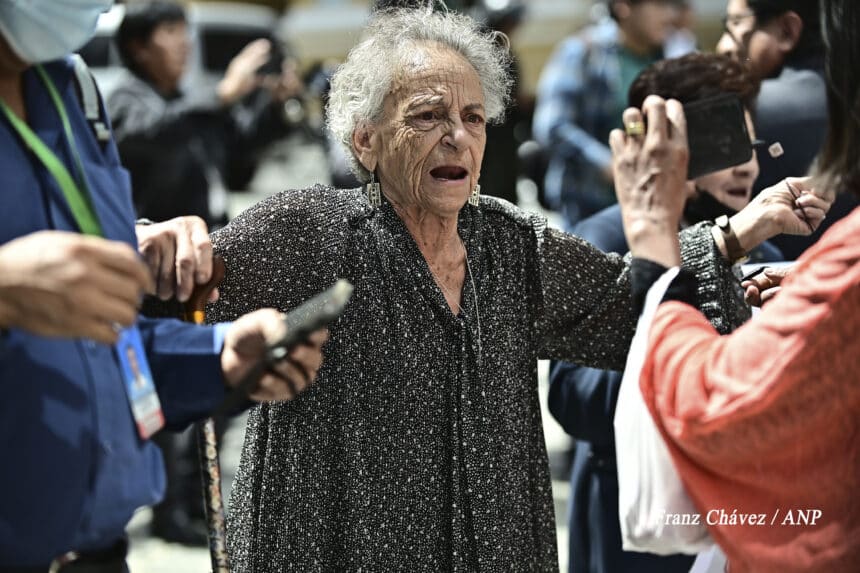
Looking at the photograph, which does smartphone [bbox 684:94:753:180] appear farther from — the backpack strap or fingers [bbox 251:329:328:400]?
the backpack strap

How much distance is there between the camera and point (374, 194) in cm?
271

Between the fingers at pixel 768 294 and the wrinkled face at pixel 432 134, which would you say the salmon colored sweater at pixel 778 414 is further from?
the wrinkled face at pixel 432 134

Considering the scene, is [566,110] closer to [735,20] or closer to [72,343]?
[735,20]

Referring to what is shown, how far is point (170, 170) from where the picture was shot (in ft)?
16.2

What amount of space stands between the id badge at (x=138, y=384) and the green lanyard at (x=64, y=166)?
7.1 inches

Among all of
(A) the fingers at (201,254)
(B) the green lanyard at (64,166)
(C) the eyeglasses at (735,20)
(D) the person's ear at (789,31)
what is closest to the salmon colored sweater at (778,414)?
(A) the fingers at (201,254)

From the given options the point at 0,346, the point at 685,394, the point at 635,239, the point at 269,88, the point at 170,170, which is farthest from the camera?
the point at 269,88

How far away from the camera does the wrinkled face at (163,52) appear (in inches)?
205

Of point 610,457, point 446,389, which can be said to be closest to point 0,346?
point 446,389

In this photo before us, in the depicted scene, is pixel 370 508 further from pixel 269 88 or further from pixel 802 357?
pixel 269 88

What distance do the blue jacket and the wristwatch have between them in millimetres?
1328

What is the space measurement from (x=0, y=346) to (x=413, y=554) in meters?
1.13

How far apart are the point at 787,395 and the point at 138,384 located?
1.01m

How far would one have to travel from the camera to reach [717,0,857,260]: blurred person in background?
3027mm
